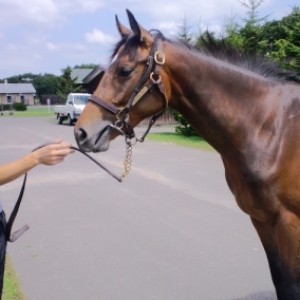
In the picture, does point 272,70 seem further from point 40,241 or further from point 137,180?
point 137,180

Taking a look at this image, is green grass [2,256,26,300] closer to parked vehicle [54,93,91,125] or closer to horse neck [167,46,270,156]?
horse neck [167,46,270,156]

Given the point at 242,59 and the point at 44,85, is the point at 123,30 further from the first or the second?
the point at 44,85

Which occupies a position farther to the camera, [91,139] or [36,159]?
[91,139]

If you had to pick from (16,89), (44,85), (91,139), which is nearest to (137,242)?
(91,139)

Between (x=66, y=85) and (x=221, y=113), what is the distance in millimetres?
48495

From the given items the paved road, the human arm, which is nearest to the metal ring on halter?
the human arm

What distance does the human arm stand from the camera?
87.7 inches

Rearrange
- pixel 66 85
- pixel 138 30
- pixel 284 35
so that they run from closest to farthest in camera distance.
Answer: pixel 138 30 < pixel 284 35 < pixel 66 85

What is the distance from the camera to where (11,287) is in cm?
378

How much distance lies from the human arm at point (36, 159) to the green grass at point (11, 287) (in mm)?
1768

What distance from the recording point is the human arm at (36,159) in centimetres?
223

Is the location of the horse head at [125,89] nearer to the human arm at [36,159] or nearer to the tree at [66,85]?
the human arm at [36,159]

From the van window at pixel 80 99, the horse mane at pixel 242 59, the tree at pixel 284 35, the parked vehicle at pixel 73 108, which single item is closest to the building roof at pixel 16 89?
the parked vehicle at pixel 73 108

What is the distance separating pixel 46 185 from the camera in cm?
820
